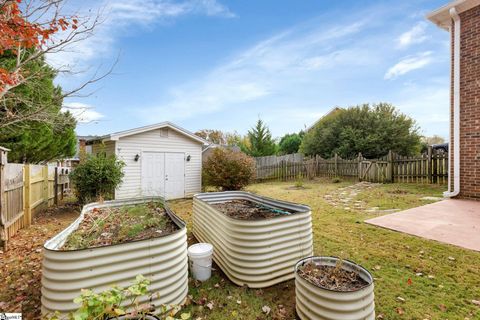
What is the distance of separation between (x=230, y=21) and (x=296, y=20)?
7.26ft

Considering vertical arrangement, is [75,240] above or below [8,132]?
below

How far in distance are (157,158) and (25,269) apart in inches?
249

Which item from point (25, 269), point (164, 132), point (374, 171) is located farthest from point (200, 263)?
point (374, 171)

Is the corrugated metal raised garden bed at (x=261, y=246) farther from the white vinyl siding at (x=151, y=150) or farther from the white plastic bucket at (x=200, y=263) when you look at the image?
the white vinyl siding at (x=151, y=150)

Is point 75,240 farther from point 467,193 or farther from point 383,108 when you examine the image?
point 383,108

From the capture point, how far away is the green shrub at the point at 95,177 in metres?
7.06

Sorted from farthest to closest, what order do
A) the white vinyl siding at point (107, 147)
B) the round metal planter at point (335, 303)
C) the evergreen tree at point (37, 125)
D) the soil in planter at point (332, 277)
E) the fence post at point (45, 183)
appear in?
the white vinyl siding at point (107, 147), the fence post at point (45, 183), the evergreen tree at point (37, 125), the soil in planter at point (332, 277), the round metal planter at point (335, 303)

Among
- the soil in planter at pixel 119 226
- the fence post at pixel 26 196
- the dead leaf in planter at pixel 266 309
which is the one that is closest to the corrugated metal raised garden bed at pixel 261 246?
the dead leaf in planter at pixel 266 309

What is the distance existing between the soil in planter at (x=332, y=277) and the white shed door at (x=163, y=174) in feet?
25.4

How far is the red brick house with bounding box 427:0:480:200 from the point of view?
5.85m

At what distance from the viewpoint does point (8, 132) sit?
8.41m

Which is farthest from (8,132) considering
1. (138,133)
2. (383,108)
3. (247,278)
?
(383,108)

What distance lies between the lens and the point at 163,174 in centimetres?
945

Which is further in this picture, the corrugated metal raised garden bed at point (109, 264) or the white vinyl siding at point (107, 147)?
the white vinyl siding at point (107, 147)
